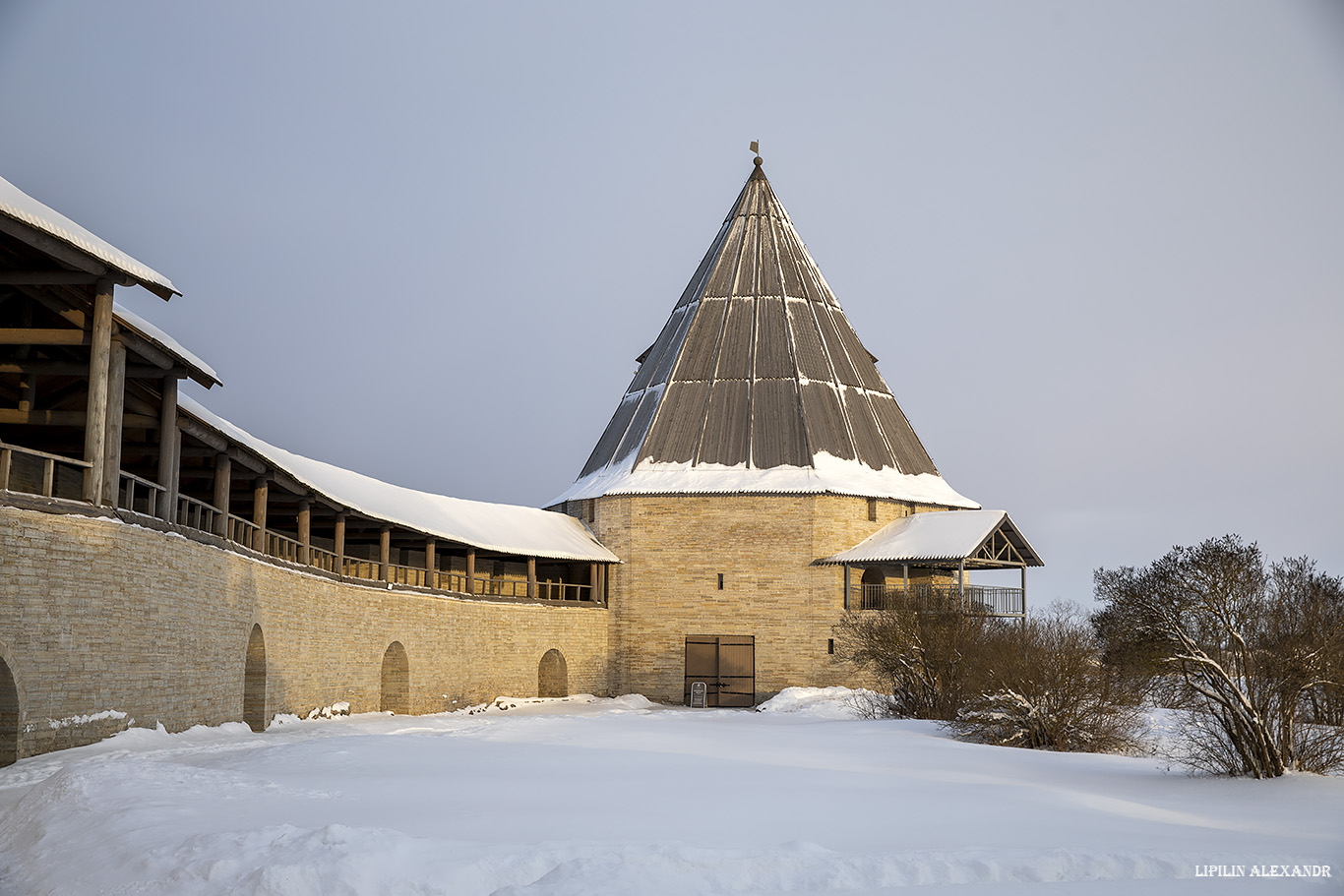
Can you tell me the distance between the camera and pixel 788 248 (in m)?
40.1

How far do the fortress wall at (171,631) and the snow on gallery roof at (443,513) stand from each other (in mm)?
1592

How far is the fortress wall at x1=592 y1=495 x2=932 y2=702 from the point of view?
32.1 metres

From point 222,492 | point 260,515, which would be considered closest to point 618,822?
point 222,492

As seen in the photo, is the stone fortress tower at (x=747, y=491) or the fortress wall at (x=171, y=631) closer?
the fortress wall at (x=171, y=631)

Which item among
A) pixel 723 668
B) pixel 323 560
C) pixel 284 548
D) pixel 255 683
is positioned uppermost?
pixel 284 548

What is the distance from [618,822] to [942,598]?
1787 cm

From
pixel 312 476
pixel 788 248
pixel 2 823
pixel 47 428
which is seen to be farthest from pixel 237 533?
pixel 788 248

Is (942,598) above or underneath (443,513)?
underneath

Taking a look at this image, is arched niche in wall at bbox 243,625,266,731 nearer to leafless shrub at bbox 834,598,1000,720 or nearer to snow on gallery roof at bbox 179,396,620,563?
snow on gallery roof at bbox 179,396,620,563

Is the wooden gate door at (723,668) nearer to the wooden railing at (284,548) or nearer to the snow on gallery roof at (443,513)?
the snow on gallery roof at (443,513)

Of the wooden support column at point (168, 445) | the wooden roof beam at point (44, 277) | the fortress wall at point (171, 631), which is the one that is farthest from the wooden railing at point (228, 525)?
the wooden roof beam at point (44, 277)

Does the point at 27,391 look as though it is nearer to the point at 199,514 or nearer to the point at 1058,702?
the point at 199,514

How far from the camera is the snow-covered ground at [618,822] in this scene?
23.4 ft

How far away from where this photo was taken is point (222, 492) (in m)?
17.2
